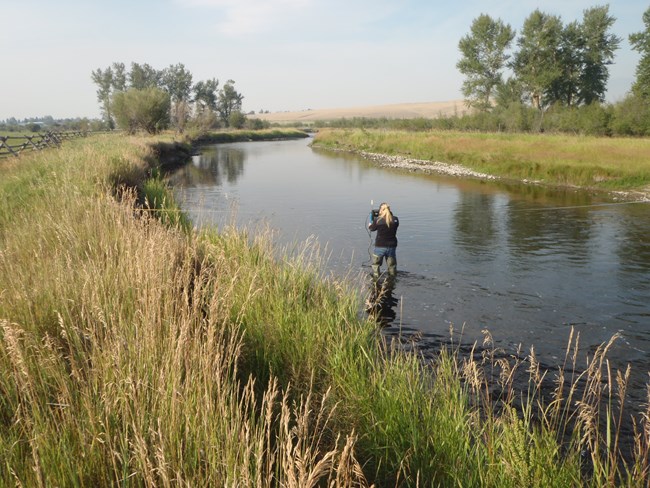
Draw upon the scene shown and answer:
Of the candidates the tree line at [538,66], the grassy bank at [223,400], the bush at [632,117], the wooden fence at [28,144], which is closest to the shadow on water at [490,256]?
the grassy bank at [223,400]

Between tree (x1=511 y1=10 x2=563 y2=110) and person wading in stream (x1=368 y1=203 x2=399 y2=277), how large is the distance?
174 ft

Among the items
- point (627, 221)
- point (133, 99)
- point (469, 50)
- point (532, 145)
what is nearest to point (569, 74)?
point (469, 50)

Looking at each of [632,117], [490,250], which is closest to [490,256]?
[490,250]

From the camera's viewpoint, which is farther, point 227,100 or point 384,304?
point 227,100

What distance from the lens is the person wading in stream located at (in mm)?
11414

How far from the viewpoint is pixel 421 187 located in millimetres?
27953

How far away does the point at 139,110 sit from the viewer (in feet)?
197

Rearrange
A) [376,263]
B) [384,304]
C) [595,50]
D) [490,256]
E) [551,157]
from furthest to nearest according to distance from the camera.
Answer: [595,50] → [551,157] → [490,256] → [376,263] → [384,304]

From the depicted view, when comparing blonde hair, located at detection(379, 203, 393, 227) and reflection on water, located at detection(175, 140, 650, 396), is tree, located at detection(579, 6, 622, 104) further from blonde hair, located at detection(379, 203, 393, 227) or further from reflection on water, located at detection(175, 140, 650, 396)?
blonde hair, located at detection(379, 203, 393, 227)

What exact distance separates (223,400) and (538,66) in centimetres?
6506

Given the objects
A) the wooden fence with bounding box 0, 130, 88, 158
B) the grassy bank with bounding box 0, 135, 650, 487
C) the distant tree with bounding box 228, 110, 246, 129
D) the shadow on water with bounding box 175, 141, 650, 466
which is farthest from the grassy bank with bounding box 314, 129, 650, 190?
the distant tree with bounding box 228, 110, 246, 129

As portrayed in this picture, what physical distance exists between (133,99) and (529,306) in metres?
61.9

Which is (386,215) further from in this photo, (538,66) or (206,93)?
(206,93)

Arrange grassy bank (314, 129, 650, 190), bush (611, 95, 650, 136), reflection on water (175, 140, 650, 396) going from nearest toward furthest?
reflection on water (175, 140, 650, 396)
grassy bank (314, 129, 650, 190)
bush (611, 95, 650, 136)
